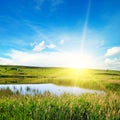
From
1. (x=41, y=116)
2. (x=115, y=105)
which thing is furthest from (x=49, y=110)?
(x=115, y=105)

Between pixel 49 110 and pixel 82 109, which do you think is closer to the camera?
pixel 49 110

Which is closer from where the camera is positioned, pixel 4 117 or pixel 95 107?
pixel 4 117

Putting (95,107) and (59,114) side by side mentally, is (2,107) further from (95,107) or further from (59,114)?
(95,107)

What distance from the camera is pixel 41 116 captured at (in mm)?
7383

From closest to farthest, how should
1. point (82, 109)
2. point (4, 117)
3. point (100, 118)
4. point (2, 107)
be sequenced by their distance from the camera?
point (100, 118)
point (4, 117)
point (82, 109)
point (2, 107)

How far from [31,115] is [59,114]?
112cm

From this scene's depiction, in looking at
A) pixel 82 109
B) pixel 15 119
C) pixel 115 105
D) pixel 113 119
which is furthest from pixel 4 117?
pixel 115 105

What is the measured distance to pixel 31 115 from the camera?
7.51 m

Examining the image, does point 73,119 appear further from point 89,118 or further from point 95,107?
point 95,107

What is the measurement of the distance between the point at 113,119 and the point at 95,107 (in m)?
1.29

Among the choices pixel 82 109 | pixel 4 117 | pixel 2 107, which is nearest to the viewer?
pixel 4 117

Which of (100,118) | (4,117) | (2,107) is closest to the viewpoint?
(100,118)

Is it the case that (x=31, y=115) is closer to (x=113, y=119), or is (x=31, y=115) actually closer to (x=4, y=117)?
(x=4, y=117)

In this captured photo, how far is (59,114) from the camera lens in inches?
296
